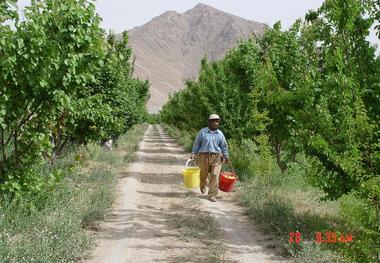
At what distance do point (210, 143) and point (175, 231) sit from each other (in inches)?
133

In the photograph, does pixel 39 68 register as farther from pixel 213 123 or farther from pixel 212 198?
pixel 212 198

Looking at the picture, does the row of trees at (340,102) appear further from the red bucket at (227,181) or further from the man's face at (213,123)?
the red bucket at (227,181)

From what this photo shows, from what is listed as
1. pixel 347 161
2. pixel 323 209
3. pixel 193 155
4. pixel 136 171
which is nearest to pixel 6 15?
pixel 347 161

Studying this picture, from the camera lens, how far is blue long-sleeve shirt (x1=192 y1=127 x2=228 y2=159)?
36.2 feet

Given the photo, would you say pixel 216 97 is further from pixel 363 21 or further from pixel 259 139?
pixel 363 21

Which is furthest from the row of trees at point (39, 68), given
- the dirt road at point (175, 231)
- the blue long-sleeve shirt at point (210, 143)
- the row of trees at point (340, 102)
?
the blue long-sleeve shirt at point (210, 143)

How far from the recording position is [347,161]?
5004 mm

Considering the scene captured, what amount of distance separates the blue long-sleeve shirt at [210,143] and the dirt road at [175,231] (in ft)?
4.21

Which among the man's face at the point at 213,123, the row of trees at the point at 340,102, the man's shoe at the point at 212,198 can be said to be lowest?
the man's shoe at the point at 212,198

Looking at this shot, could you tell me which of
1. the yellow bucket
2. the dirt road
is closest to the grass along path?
the dirt road

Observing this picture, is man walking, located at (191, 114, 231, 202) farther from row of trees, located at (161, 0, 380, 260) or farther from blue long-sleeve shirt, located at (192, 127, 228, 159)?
row of trees, located at (161, 0, 380, 260)

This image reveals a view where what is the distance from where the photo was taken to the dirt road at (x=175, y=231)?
6820 mm

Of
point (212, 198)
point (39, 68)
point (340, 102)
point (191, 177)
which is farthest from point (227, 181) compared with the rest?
point (39, 68)

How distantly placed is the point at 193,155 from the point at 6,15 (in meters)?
5.86
